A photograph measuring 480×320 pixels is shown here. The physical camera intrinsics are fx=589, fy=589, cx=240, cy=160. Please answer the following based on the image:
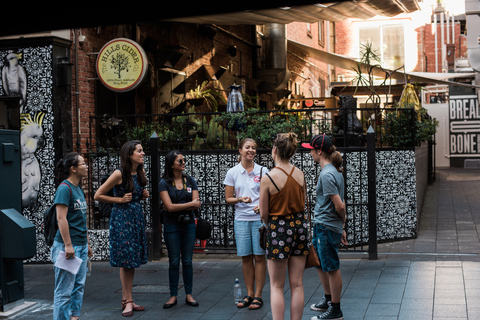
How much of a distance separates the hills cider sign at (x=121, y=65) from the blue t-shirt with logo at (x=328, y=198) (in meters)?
4.50

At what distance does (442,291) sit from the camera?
6664 millimetres

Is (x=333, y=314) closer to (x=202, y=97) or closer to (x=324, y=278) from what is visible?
(x=324, y=278)

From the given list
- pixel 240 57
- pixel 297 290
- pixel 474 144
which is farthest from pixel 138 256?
pixel 474 144

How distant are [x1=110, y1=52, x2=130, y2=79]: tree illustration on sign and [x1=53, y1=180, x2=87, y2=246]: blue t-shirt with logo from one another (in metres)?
4.20

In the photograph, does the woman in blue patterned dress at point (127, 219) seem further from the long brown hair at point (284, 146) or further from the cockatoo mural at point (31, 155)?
the cockatoo mural at point (31, 155)

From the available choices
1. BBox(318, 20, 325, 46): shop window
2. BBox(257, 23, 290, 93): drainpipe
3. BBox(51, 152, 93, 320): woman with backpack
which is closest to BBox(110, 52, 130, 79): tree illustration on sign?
BBox(51, 152, 93, 320): woman with backpack

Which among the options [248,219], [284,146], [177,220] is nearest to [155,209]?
[177,220]

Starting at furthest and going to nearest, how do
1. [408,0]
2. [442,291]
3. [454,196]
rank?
[454,196] < [408,0] < [442,291]

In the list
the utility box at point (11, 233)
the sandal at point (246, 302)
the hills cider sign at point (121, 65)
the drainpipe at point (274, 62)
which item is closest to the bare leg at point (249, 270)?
the sandal at point (246, 302)

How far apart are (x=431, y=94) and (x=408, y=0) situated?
2090 cm

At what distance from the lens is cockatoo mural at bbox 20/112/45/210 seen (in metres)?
9.24

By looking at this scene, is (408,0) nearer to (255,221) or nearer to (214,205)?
(214,205)

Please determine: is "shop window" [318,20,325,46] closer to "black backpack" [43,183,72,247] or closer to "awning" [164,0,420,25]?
"awning" [164,0,420,25]

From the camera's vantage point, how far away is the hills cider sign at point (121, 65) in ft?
30.3
